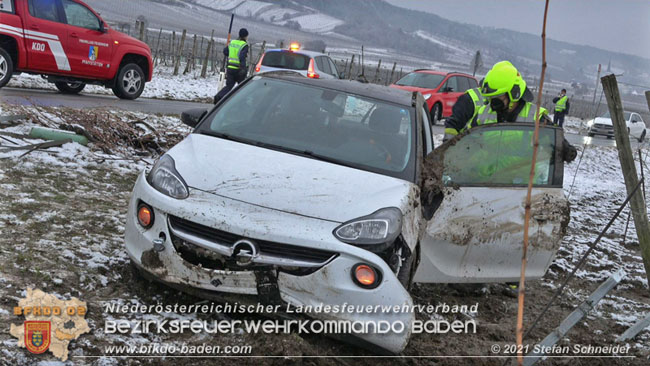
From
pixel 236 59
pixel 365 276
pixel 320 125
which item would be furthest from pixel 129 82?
Answer: pixel 365 276

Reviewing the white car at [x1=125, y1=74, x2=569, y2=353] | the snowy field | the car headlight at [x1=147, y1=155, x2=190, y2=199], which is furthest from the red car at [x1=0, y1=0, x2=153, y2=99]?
the car headlight at [x1=147, y1=155, x2=190, y2=199]

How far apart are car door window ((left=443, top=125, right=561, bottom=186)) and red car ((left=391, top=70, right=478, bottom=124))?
15.2 metres

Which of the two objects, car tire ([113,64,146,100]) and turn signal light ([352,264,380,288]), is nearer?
turn signal light ([352,264,380,288])

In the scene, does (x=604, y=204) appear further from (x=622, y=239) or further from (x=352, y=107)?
(x=352, y=107)

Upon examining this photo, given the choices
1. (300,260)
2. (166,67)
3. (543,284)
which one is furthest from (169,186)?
(166,67)

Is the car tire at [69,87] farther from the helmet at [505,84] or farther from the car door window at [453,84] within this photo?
the car door window at [453,84]

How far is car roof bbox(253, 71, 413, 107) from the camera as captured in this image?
197 inches

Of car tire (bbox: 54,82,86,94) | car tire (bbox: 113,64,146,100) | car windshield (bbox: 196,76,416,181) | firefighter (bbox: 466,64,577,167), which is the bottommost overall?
car tire (bbox: 54,82,86,94)

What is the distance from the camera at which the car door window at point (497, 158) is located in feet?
14.9

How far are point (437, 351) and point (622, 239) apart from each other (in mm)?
5685

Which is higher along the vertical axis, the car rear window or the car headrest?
the car headrest

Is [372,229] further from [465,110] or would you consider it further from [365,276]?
[465,110]

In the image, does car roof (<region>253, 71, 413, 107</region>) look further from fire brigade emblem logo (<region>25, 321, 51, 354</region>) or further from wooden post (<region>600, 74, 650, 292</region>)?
fire brigade emblem logo (<region>25, 321, 51, 354</region>)

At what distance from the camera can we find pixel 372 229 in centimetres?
358
